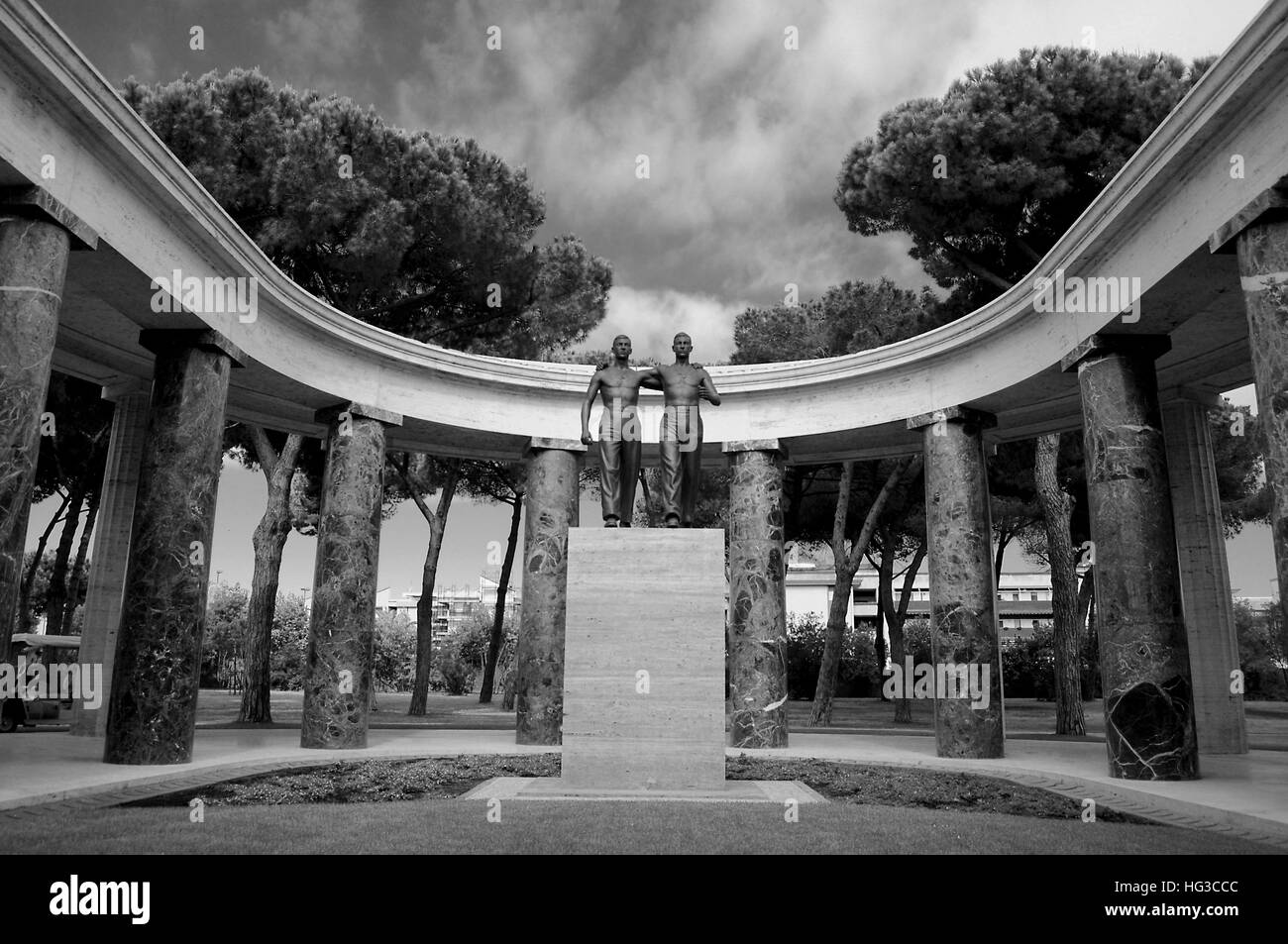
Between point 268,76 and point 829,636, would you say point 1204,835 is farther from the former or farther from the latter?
point 268,76

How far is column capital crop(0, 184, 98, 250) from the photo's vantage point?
945 cm

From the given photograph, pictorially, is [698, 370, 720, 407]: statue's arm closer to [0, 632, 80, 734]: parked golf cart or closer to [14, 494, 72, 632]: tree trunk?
[0, 632, 80, 734]: parked golf cart

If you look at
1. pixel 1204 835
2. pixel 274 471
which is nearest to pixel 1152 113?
pixel 1204 835

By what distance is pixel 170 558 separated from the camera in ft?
41.6

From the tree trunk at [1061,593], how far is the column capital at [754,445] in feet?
24.0

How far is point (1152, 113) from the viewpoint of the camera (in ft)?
63.7

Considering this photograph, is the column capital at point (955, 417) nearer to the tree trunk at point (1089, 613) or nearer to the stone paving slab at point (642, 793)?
the stone paving slab at point (642, 793)

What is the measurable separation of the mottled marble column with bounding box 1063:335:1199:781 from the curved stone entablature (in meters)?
0.85

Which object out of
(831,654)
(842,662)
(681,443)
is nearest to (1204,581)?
(831,654)

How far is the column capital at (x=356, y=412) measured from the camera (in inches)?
666

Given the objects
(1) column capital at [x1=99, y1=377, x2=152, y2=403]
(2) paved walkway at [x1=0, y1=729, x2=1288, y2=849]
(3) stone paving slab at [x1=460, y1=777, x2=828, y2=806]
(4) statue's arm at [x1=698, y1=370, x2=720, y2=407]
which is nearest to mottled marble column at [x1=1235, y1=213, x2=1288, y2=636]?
(2) paved walkway at [x1=0, y1=729, x2=1288, y2=849]

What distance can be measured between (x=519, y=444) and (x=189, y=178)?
896 cm

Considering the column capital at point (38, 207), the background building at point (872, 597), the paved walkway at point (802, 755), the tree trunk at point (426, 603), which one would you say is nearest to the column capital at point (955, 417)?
the paved walkway at point (802, 755)

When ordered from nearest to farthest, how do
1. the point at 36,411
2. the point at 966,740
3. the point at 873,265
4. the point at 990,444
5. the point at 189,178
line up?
1. the point at 36,411
2. the point at 189,178
3. the point at 966,740
4. the point at 990,444
5. the point at 873,265
